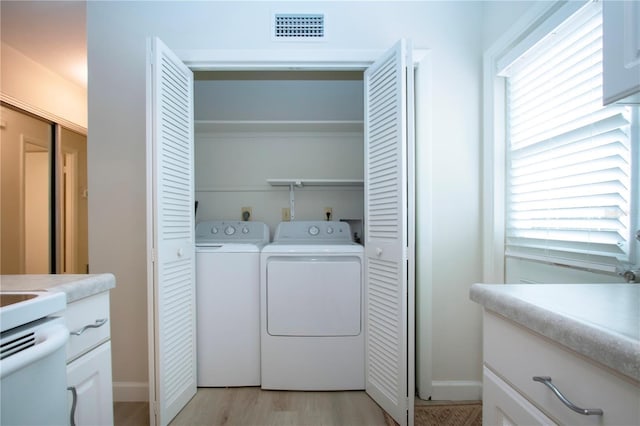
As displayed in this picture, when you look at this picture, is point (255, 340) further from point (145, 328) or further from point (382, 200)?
point (382, 200)

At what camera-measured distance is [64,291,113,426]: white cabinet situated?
0.95 meters

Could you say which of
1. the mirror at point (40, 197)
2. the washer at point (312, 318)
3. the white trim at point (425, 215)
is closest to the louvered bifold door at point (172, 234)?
the washer at point (312, 318)

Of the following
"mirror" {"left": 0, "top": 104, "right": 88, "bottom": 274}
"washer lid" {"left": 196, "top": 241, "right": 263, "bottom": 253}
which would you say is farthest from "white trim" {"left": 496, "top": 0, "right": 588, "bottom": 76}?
"mirror" {"left": 0, "top": 104, "right": 88, "bottom": 274}

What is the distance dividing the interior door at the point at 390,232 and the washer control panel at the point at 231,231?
36.7 inches

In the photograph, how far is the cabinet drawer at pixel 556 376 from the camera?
52 cm

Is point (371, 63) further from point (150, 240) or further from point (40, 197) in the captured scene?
point (40, 197)

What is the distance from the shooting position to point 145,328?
2.00 meters

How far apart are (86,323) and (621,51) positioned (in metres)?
1.66

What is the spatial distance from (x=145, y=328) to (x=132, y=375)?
0.30m

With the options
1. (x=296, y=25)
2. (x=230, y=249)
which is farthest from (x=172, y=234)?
(x=296, y=25)

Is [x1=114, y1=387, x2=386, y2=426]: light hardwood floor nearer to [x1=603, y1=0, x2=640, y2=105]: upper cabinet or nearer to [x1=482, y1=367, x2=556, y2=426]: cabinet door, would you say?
[x1=482, y1=367, x2=556, y2=426]: cabinet door

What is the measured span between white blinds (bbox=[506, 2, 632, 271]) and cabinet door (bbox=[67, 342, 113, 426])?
1.79m

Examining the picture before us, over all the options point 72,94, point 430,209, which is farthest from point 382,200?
point 72,94

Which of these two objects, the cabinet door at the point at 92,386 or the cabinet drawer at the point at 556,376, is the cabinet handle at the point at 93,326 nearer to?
the cabinet door at the point at 92,386
